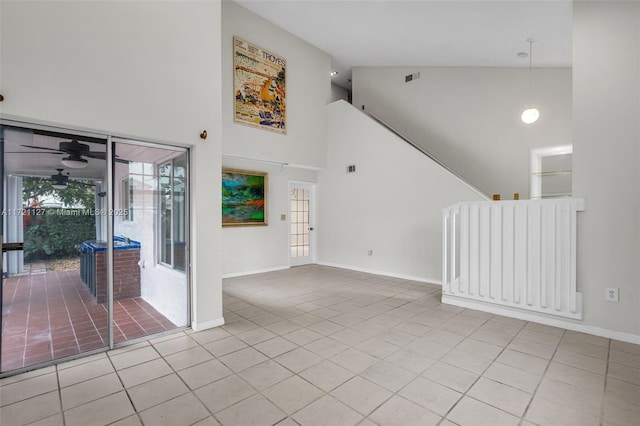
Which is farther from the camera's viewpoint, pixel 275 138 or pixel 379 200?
pixel 379 200

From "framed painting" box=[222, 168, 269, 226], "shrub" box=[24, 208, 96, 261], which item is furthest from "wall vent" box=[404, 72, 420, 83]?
"shrub" box=[24, 208, 96, 261]

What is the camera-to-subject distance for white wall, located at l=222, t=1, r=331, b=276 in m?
5.74

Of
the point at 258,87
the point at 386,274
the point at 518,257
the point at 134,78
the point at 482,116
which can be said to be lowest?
the point at 386,274

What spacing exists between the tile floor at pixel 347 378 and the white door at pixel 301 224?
3700mm

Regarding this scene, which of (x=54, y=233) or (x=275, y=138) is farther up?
(x=275, y=138)

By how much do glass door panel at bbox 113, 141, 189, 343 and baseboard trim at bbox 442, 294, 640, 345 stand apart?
3.60 m

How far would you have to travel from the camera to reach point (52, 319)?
110 inches

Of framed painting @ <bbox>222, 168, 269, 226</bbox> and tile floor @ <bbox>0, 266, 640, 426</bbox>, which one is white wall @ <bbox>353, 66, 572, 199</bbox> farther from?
tile floor @ <bbox>0, 266, 640, 426</bbox>

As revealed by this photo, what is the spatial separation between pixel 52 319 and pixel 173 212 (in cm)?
144

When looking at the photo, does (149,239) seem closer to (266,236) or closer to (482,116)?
(266,236)

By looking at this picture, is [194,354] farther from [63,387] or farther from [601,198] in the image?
[601,198]

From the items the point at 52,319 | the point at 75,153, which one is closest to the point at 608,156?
the point at 75,153

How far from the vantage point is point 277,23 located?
624cm

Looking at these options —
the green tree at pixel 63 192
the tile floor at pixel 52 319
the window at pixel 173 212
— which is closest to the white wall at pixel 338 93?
the window at pixel 173 212
